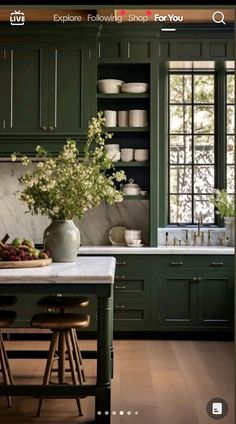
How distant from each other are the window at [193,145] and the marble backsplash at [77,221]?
299 mm

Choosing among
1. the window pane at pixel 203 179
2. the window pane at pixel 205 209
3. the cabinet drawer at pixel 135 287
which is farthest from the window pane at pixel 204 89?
the cabinet drawer at pixel 135 287

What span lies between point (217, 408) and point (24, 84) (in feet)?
13.4

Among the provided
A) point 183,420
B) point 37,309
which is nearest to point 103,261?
point 183,420

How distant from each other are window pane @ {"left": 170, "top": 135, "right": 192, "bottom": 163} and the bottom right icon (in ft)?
13.8

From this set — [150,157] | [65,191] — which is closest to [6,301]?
[65,191]

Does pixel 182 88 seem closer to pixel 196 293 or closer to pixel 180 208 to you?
pixel 180 208

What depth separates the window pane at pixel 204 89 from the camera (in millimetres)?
5320

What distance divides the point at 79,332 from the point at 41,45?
2197 mm

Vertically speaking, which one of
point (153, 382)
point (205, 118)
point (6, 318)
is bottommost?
point (153, 382)

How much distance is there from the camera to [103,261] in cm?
335

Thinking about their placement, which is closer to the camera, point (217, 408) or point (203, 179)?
point (217, 408)

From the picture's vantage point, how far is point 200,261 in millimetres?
4781

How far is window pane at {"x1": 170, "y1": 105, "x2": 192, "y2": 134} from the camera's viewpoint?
535 cm

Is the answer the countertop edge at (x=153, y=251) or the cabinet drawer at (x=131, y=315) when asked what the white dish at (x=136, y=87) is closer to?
the countertop edge at (x=153, y=251)
